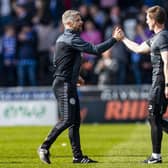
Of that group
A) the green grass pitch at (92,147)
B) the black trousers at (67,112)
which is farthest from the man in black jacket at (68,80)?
the green grass pitch at (92,147)

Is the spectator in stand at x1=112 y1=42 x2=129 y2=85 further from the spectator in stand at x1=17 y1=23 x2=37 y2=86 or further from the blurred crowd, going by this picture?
the spectator in stand at x1=17 y1=23 x2=37 y2=86

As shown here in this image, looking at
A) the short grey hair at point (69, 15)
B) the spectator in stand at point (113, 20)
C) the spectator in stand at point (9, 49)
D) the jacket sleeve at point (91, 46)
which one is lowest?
the spectator in stand at point (9, 49)

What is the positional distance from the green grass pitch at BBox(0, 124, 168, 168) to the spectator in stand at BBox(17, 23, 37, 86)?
287 centimetres

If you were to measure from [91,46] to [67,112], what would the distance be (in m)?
1.14

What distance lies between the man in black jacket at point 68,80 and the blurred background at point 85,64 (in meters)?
11.2

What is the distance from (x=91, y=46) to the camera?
1251cm

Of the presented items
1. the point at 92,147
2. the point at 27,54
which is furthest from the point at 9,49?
the point at 92,147

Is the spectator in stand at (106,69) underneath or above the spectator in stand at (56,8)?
underneath

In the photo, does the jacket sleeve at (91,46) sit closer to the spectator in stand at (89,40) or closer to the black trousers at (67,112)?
the black trousers at (67,112)

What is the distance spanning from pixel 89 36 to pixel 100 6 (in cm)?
216

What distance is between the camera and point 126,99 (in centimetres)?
2436

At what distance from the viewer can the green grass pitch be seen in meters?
12.7

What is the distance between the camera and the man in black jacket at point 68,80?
12641mm

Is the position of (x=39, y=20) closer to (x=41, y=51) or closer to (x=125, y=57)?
(x=41, y=51)
